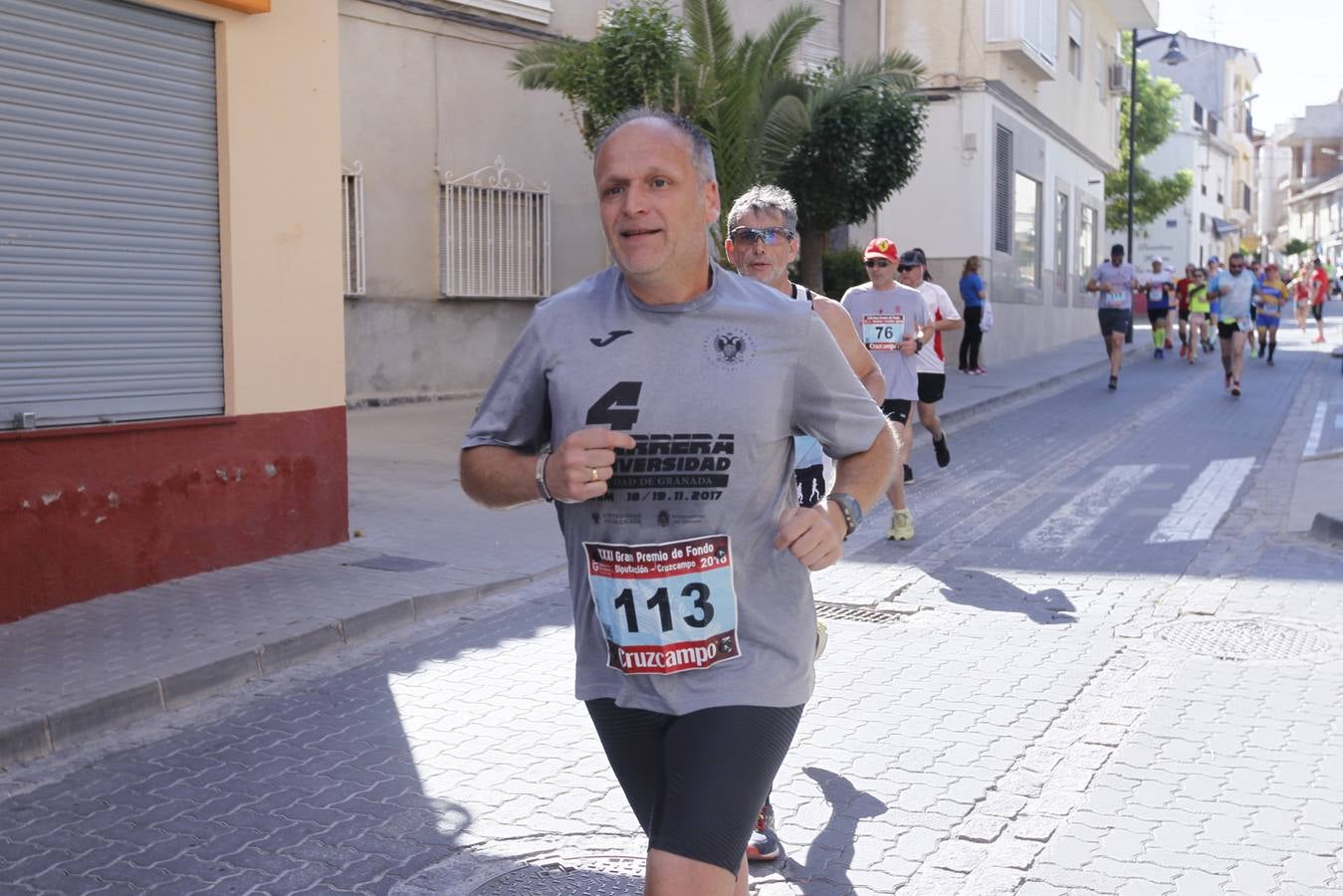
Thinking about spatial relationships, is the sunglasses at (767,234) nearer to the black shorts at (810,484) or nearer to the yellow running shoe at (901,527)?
the black shorts at (810,484)

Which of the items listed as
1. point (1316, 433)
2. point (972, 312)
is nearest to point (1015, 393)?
point (972, 312)

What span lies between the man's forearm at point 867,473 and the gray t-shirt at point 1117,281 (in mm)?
18460

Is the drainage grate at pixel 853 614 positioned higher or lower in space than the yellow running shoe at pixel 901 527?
lower

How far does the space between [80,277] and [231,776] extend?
11.9 ft

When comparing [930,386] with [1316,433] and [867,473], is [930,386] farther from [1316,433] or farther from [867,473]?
[867,473]

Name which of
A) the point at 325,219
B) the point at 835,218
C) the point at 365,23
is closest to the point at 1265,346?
the point at 835,218

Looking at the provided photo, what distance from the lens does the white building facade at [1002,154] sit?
→ 2497cm

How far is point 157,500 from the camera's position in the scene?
315 inches

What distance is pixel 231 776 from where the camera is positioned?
5.16 m

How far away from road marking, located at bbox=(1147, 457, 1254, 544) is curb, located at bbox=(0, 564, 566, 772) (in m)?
5.05

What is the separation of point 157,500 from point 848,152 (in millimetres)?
13794

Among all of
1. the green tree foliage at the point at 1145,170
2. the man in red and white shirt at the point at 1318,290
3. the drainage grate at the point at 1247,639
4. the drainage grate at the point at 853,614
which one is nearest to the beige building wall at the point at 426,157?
the drainage grate at the point at 853,614

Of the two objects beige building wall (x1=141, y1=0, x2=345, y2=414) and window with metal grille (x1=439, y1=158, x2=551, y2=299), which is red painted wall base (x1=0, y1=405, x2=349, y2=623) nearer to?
beige building wall (x1=141, y1=0, x2=345, y2=414)

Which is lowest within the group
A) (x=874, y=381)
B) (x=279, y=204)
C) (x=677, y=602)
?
(x=677, y=602)
